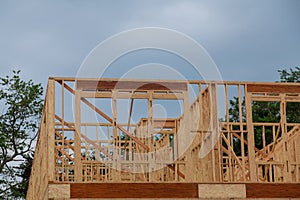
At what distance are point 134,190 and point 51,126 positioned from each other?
6.13 ft

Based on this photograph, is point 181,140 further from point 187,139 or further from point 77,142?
point 77,142

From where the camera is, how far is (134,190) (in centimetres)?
1196

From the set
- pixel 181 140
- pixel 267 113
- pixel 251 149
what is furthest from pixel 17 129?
pixel 251 149

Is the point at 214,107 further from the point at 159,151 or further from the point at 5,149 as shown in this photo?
the point at 5,149

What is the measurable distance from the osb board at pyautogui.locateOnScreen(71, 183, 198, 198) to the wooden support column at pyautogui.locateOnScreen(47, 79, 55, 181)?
0.47 metres

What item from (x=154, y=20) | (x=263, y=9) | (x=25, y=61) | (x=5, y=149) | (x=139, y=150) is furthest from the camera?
(x=263, y=9)

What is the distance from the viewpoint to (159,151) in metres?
20.2

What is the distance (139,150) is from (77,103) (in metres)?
6.88

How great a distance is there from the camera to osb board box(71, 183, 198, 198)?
11.7 metres

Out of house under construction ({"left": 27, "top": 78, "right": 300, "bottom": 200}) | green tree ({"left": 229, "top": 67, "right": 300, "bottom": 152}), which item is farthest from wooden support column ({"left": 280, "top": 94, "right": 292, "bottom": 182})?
green tree ({"left": 229, "top": 67, "right": 300, "bottom": 152})

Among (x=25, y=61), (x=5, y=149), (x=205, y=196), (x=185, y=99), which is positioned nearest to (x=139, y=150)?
(x=185, y=99)

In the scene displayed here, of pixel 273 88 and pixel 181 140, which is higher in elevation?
pixel 273 88

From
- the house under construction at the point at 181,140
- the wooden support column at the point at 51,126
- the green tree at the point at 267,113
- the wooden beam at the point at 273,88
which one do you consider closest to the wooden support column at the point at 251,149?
the house under construction at the point at 181,140

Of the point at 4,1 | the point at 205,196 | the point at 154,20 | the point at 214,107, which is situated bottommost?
the point at 205,196
